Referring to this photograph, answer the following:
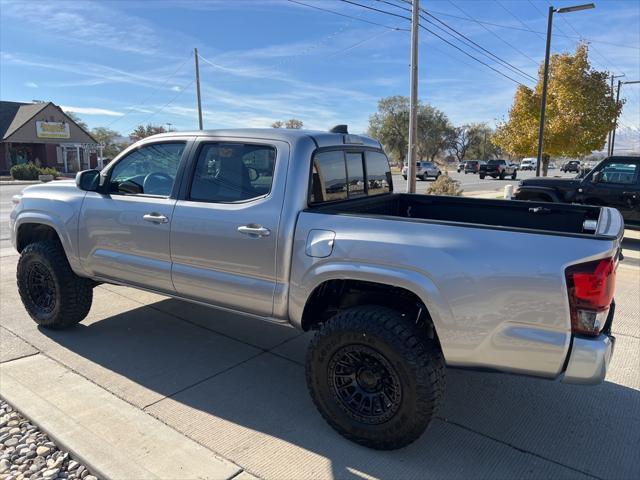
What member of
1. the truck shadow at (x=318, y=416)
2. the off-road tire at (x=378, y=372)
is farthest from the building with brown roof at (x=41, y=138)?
the off-road tire at (x=378, y=372)

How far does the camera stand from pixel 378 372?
9.13 ft

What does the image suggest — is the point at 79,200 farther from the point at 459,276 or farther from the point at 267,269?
the point at 459,276

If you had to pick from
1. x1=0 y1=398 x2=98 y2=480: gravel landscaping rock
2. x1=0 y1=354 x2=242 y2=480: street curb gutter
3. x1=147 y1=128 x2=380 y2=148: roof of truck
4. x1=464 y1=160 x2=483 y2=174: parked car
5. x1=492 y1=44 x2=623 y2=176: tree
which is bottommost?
x1=0 y1=398 x2=98 y2=480: gravel landscaping rock

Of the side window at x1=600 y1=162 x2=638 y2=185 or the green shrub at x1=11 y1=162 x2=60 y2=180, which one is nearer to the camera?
the side window at x1=600 y1=162 x2=638 y2=185

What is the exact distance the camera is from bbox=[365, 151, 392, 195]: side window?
411 centimetres

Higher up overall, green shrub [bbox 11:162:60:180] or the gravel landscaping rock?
green shrub [bbox 11:162:60:180]

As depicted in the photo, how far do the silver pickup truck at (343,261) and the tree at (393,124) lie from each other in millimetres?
64436

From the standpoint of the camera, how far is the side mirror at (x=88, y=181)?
4102 millimetres

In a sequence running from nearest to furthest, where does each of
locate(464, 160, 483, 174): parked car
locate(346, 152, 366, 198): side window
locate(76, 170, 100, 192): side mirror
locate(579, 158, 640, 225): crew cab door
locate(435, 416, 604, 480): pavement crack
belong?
locate(435, 416, 604, 480): pavement crack, locate(346, 152, 366, 198): side window, locate(76, 170, 100, 192): side mirror, locate(579, 158, 640, 225): crew cab door, locate(464, 160, 483, 174): parked car

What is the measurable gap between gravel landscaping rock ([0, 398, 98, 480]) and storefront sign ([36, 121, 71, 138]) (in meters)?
44.6

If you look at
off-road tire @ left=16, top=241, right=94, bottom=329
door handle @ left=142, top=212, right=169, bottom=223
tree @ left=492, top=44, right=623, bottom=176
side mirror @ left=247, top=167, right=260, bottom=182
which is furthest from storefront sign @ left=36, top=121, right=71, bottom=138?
side mirror @ left=247, top=167, right=260, bottom=182

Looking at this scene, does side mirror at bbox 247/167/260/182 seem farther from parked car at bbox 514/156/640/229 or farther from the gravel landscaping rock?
parked car at bbox 514/156/640/229

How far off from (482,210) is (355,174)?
3.84ft

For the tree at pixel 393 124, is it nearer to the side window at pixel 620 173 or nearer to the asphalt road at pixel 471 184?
the asphalt road at pixel 471 184
